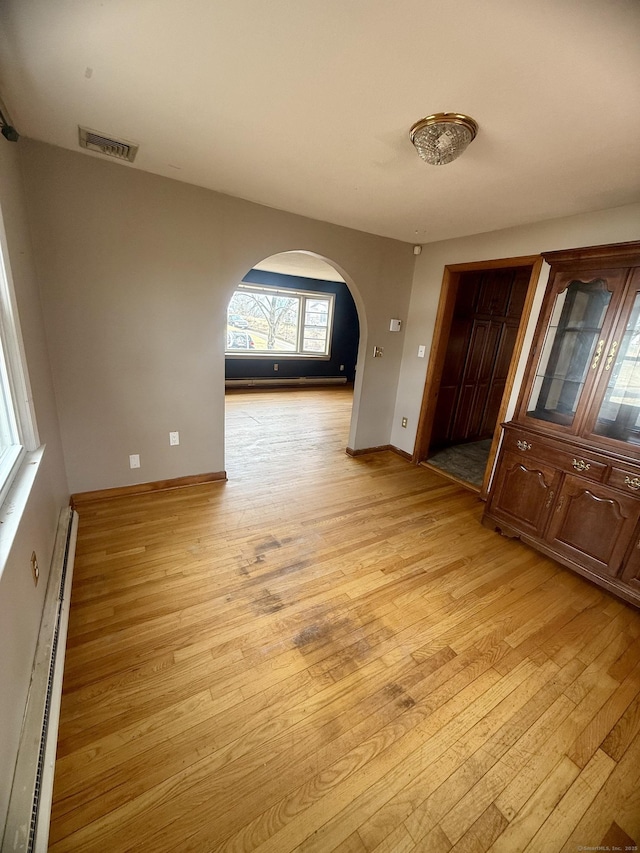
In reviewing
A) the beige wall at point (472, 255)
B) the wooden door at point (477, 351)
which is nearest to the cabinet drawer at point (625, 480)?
the beige wall at point (472, 255)

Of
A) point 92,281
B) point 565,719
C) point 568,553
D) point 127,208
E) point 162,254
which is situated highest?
point 127,208

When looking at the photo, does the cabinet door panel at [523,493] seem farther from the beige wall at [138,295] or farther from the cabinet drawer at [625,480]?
the beige wall at [138,295]

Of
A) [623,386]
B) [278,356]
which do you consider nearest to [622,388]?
[623,386]

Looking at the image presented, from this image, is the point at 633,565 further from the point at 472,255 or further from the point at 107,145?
the point at 107,145

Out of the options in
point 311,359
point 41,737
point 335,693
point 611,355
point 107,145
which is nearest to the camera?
point 41,737

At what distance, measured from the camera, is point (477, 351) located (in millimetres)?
4285

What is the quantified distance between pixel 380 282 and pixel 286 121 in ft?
7.07

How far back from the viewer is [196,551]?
2234 mm

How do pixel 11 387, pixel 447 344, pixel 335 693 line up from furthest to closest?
pixel 447 344
pixel 11 387
pixel 335 693

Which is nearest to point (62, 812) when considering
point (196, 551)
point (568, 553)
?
point (196, 551)

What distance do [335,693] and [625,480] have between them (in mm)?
2002

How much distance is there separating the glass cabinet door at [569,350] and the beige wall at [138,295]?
1.94 meters

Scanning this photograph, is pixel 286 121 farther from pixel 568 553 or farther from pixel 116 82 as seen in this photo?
pixel 568 553

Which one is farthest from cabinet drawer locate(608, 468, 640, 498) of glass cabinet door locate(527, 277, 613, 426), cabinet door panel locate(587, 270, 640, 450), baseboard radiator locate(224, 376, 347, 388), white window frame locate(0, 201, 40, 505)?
baseboard radiator locate(224, 376, 347, 388)
